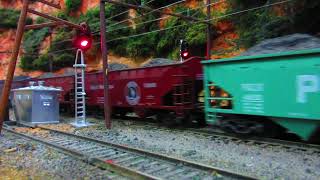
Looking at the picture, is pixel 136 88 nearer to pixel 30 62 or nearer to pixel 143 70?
pixel 143 70

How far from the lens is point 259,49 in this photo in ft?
37.0

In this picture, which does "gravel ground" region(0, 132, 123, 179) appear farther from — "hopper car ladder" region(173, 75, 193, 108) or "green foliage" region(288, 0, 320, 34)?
"green foliage" region(288, 0, 320, 34)

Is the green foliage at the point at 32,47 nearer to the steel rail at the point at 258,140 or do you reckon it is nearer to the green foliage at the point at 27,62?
the green foliage at the point at 27,62

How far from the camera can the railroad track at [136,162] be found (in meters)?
7.79

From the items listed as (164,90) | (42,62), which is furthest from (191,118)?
(42,62)

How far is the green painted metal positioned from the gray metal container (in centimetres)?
867

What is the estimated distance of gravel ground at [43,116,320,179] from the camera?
26.3 ft

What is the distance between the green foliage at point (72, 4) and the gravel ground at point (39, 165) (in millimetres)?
37461

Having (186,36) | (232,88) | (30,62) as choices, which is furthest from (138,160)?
(30,62)

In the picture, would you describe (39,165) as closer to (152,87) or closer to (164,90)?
(164,90)

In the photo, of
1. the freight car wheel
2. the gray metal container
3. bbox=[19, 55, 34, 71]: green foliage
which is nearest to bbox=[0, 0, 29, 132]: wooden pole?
the freight car wheel

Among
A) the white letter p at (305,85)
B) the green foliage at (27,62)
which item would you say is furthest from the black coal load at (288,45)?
the green foliage at (27,62)

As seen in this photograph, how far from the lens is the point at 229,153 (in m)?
9.86

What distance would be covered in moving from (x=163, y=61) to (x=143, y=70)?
1200 millimetres
